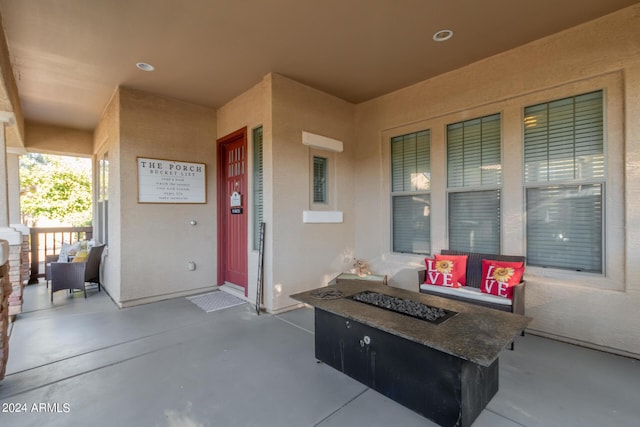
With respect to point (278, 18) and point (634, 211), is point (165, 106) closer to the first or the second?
point (278, 18)

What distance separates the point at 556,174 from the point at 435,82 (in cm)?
189

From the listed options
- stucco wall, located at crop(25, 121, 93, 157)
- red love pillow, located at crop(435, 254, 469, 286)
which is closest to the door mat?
red love pillow, located at crop(435, 254, 469, 286)

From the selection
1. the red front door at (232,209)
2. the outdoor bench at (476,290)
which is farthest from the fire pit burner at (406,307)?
the red front door at (232,209)

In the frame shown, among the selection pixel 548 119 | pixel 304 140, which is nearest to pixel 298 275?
pixel 304 140

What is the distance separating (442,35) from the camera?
304 cm

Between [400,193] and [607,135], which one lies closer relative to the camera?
[607,135]

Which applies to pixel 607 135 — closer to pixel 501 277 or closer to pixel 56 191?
pixel 501 277

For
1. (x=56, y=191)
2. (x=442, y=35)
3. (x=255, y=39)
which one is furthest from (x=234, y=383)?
(x=56, y=191)

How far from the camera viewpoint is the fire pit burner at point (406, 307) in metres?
2.07

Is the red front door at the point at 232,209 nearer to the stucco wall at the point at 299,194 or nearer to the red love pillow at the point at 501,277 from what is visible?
the stucco wall at the point at 299,194

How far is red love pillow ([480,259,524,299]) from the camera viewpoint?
3043 millimetres

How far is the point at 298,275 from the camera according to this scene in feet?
13.5

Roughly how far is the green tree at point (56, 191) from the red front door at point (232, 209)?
1092cm

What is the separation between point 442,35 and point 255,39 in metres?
1.95
